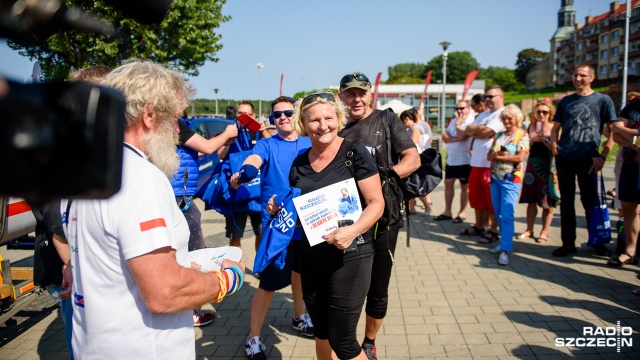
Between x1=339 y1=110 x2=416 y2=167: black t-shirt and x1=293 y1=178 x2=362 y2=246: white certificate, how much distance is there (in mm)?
771

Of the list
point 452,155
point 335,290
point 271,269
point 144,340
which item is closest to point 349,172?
point 335,290

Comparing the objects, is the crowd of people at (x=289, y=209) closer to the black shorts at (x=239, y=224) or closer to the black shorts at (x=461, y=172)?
the black shorts at (x=239, y=224)

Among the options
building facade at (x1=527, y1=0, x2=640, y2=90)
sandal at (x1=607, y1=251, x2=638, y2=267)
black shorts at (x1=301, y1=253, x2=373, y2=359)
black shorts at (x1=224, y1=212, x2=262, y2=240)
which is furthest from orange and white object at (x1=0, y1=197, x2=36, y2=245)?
building facade at (x1=527, y1=0, x2=640, y2=90)

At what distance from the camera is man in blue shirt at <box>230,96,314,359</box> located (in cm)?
375

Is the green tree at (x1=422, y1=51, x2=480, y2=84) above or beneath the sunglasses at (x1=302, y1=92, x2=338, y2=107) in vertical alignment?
above

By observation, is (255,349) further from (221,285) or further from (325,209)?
(221,285)

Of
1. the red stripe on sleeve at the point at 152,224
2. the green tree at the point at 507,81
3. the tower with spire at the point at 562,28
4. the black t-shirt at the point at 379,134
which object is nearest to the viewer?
the red stripe on sleeve at the point at 152,224

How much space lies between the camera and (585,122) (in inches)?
221

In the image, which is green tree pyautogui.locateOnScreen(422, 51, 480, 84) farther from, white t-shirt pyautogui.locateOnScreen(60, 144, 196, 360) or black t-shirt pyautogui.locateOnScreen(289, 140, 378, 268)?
white t-shirt pyautogui.locateOnScreen(60, 144, 196, 360)

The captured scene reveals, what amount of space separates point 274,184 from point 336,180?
3.90 ft

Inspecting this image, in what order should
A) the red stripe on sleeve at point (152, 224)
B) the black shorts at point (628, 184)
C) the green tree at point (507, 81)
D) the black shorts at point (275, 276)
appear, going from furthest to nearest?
the green tree at point (507, 81) < the black shorts at point (628, 184) < the black shorts at point (275, 276) < the red stripe on sleeve at point (152, 224)

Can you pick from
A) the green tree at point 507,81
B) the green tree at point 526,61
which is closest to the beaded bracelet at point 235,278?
the green tree at point 507,81

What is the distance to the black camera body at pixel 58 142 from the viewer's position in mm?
584

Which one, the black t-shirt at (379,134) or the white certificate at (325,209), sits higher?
the black t-shirt at (379,134)
